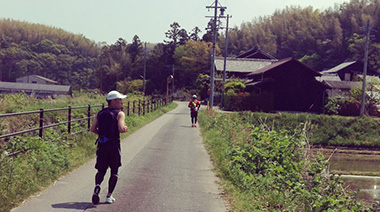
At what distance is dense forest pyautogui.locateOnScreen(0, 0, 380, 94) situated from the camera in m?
74.1

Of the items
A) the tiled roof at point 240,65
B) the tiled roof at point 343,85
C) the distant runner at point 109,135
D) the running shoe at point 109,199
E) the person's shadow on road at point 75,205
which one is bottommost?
the person's shadow on road at point 75,205

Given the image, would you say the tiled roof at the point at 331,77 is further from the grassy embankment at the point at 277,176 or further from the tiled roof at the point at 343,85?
the grassy embankment at the point at 277,176

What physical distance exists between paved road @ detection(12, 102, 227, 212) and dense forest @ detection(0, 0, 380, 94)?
52.4m

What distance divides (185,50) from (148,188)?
2846 inches

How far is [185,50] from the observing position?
7819 centimetres

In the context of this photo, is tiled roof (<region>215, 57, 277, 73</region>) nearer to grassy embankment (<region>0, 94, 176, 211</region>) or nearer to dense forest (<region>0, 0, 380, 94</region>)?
dense forest (<region>0, 0, 380, 94</region>)

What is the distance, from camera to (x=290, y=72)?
123 ft

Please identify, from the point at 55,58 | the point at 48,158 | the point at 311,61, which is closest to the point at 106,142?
the point at 48,158

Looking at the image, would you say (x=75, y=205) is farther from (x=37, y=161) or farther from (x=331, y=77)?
(x=331, y=77)

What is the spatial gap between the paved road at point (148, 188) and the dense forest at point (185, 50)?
5244cm

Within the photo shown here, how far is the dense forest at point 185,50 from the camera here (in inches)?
2918

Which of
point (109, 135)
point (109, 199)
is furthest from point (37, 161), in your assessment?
point (109, 135)

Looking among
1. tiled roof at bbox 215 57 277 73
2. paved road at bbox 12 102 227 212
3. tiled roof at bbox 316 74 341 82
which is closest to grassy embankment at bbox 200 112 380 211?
paved road at bbox 12 102 227 212

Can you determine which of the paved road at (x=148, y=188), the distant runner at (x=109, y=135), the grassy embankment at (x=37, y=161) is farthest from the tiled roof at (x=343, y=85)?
the distant runner at (x=109, y=135)
